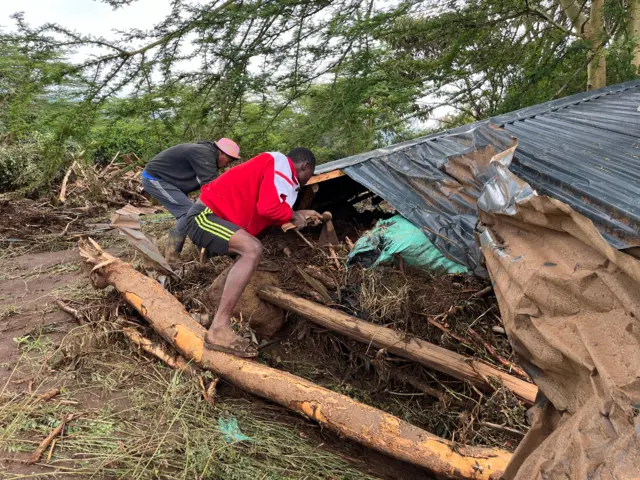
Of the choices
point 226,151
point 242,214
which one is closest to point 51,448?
point 242,214

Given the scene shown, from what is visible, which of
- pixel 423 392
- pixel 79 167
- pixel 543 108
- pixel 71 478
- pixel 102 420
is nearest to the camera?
pixel 71 478

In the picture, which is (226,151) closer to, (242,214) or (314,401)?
(242,214)

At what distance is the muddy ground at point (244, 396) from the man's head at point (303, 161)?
0.72 meters

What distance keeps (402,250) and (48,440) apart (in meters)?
2.80

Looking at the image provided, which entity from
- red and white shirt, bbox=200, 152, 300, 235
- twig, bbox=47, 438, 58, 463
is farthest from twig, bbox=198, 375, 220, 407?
red and white shirt, bbox=200, 152, 300, 235

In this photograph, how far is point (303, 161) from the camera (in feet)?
13.4

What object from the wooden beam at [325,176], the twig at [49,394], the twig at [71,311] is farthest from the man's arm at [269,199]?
the twig at [71,311]

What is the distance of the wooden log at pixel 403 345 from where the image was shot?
289cm

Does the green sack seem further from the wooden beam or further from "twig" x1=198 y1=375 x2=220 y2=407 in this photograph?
"twig" x1=198 y1=375 x2=220 y2=407

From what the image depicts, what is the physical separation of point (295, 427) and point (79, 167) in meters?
10.3

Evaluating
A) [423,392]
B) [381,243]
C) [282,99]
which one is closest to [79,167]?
[282,99]

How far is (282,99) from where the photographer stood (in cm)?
722

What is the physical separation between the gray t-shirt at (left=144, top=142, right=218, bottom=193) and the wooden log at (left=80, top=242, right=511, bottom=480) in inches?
60.3

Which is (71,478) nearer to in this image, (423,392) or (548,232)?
(423,392)
